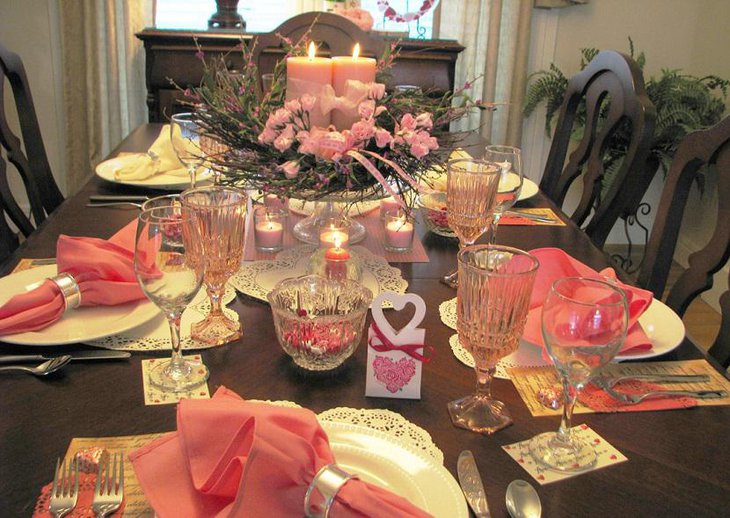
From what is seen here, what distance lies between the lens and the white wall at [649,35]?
3453 mm

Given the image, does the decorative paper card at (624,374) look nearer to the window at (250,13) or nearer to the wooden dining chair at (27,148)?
the wooden dining chair at (27,148)

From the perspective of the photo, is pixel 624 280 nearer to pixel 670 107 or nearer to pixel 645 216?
pixel 670 107

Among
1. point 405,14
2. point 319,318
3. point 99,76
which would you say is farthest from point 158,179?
point 99,76

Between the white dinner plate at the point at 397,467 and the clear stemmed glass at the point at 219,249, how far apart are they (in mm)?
301

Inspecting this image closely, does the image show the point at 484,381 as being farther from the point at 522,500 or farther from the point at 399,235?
the point at 399,235

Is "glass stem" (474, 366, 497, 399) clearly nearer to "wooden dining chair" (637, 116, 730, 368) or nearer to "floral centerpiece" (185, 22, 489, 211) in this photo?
"floral centerpiece" (185, 22, 489, 211)

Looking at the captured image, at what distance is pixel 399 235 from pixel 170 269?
0.56 metres

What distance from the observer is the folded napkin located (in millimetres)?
1705

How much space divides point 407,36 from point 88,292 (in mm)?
2385

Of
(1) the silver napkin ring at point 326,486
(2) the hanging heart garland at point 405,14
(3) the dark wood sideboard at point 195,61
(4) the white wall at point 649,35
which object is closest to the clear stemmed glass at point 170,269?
(1) the silver napkin ring at point 326,486

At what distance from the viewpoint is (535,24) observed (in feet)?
11.4

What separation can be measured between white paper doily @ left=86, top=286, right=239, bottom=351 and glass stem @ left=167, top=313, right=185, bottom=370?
0.19 ft

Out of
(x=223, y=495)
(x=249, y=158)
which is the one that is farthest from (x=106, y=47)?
(x=223, y=495)

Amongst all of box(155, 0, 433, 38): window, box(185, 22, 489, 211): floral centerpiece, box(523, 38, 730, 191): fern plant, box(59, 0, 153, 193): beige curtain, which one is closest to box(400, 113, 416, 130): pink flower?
box(185, 22, 489, 211): floral centerpiece
